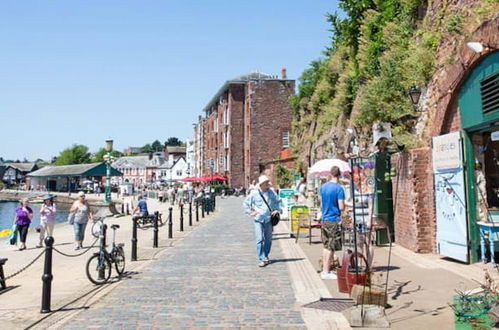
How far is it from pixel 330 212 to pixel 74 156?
13511 cm

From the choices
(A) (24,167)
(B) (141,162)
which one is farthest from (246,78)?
(A) (24,167)

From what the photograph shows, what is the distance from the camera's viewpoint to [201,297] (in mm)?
7355

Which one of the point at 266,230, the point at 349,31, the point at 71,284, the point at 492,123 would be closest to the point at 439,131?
the point at 492,123

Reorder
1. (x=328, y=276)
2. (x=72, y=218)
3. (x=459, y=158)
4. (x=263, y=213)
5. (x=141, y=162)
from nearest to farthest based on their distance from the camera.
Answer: (x=328, y=276)
(x=459, y=158)
(x=263, y=213)
(x=72, y=218)
(x=141, y=162)

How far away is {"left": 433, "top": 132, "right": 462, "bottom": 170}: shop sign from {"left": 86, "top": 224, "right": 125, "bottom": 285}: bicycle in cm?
650

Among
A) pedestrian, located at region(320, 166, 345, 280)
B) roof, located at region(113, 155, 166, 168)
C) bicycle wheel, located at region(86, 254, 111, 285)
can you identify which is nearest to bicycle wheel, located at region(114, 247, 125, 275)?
bicycle wheel, located at region(86, 254, 111, 285)

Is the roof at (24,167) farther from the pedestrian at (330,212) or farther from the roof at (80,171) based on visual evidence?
the pedestrian at (330,212)

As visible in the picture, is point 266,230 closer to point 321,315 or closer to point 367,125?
point 321,315

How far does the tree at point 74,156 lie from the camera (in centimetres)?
13371

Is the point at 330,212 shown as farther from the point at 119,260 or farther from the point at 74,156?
the point at 74,156

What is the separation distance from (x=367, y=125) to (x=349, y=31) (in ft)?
21.4

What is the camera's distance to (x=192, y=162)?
95438 mm

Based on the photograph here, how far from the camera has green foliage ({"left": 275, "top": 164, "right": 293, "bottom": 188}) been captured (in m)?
39.4

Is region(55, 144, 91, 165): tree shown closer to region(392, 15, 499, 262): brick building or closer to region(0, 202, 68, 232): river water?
region(0, 202, 68, 232): river water
